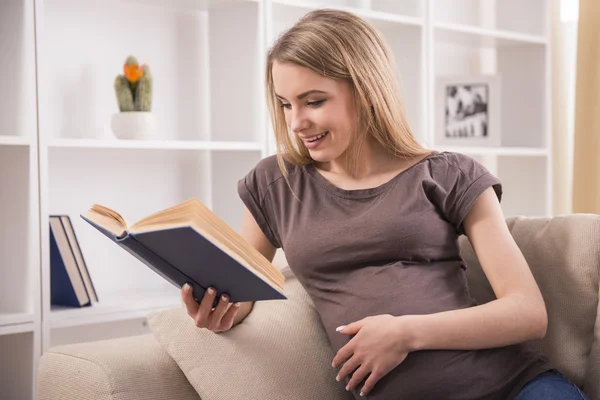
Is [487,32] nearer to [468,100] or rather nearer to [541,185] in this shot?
[468,100]

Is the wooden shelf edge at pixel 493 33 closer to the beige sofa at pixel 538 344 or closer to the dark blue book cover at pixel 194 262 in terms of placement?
the beige sofa at pixel 538 344

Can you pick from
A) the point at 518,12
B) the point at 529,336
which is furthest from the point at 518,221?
the point at 518,12

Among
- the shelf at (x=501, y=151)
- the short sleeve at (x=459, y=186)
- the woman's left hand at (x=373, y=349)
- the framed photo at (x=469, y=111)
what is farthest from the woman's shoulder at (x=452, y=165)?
the framed photo at (x=469, y=111)

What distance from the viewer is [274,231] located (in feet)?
5.18

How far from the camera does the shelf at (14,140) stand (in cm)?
186

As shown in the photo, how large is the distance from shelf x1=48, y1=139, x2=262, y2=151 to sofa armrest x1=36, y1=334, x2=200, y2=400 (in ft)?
2.34

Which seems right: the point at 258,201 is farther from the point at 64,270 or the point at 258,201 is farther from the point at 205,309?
the point at 64,270

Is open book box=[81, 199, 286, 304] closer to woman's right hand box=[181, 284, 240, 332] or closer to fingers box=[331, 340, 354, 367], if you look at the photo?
woman's right hand box=[181, 284, 240, 332]

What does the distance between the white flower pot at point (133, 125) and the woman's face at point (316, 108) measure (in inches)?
29.8

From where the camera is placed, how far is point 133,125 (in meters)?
2.15

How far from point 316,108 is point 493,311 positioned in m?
0.47

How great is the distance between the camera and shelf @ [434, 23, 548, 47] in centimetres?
275

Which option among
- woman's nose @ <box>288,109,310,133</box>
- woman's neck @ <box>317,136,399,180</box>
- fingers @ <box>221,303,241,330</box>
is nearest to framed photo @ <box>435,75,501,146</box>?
woman's neck @ <box>317,136,399,180</box>

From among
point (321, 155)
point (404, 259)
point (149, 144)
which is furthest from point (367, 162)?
point (149, 144)
